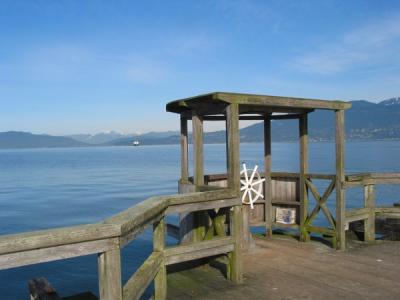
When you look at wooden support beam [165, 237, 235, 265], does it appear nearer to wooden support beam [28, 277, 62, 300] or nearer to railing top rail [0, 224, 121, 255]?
wooden support beam [28, 277, 62, 300]

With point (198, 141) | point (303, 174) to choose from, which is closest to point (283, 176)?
point (303, 174)

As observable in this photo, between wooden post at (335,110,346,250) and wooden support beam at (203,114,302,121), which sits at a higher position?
wooden support beam at (203,114,302,121)

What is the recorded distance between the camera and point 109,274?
3.19 m

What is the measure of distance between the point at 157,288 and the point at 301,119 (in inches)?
212

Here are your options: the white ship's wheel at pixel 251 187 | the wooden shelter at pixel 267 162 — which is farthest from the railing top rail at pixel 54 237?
the white ship's wheel at pixel 251 187

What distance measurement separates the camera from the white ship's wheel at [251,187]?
8.89m

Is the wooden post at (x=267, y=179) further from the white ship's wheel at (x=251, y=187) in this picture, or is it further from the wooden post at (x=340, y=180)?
the wooden post at (x=340, y=180)

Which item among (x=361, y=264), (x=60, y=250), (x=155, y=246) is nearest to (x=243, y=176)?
(x=361, y=264)

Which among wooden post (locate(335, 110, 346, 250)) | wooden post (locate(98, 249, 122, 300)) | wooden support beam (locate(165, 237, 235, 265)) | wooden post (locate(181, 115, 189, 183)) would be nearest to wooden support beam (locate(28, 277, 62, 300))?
wooden support beam (locate(165, 237, 235, 265))

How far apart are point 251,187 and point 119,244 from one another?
6.03 meters

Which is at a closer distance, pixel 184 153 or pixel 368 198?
pixel 184 153

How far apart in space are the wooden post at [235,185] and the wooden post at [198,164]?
91cm

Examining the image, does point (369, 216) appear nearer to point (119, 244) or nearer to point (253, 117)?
point (253, 117)

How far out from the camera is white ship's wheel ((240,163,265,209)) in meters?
8.89
